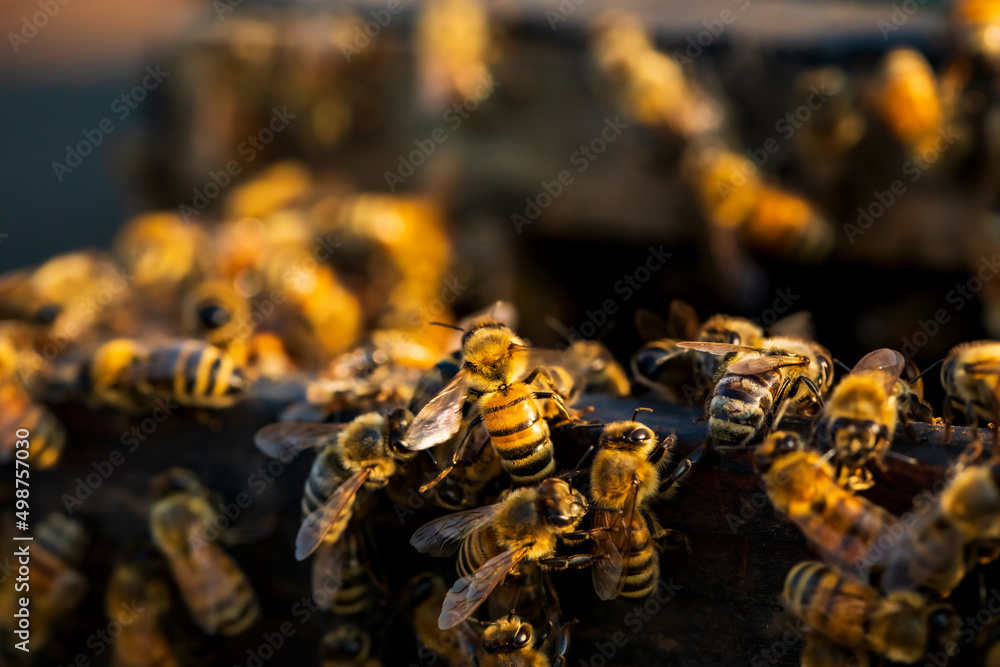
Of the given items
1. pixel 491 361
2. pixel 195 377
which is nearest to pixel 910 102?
pixel 491 361

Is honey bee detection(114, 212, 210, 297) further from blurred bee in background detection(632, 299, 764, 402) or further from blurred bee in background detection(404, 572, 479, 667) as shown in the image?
blurred bee in background detection(632, 299, 764, 402)

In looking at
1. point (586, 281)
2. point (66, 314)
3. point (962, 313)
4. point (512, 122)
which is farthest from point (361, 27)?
point (962, 313)

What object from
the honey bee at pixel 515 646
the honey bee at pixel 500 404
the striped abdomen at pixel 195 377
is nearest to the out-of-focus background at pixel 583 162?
the striped abdomen at pixel 195 377

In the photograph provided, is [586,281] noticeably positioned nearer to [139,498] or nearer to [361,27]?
[361,27]

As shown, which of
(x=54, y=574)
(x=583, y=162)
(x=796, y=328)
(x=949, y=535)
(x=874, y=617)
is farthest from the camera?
(x=583, y=162)

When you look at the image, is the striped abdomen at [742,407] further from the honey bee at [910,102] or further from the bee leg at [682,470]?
the honey bee at [910,102]

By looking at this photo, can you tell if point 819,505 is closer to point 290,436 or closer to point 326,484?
point 326,484
